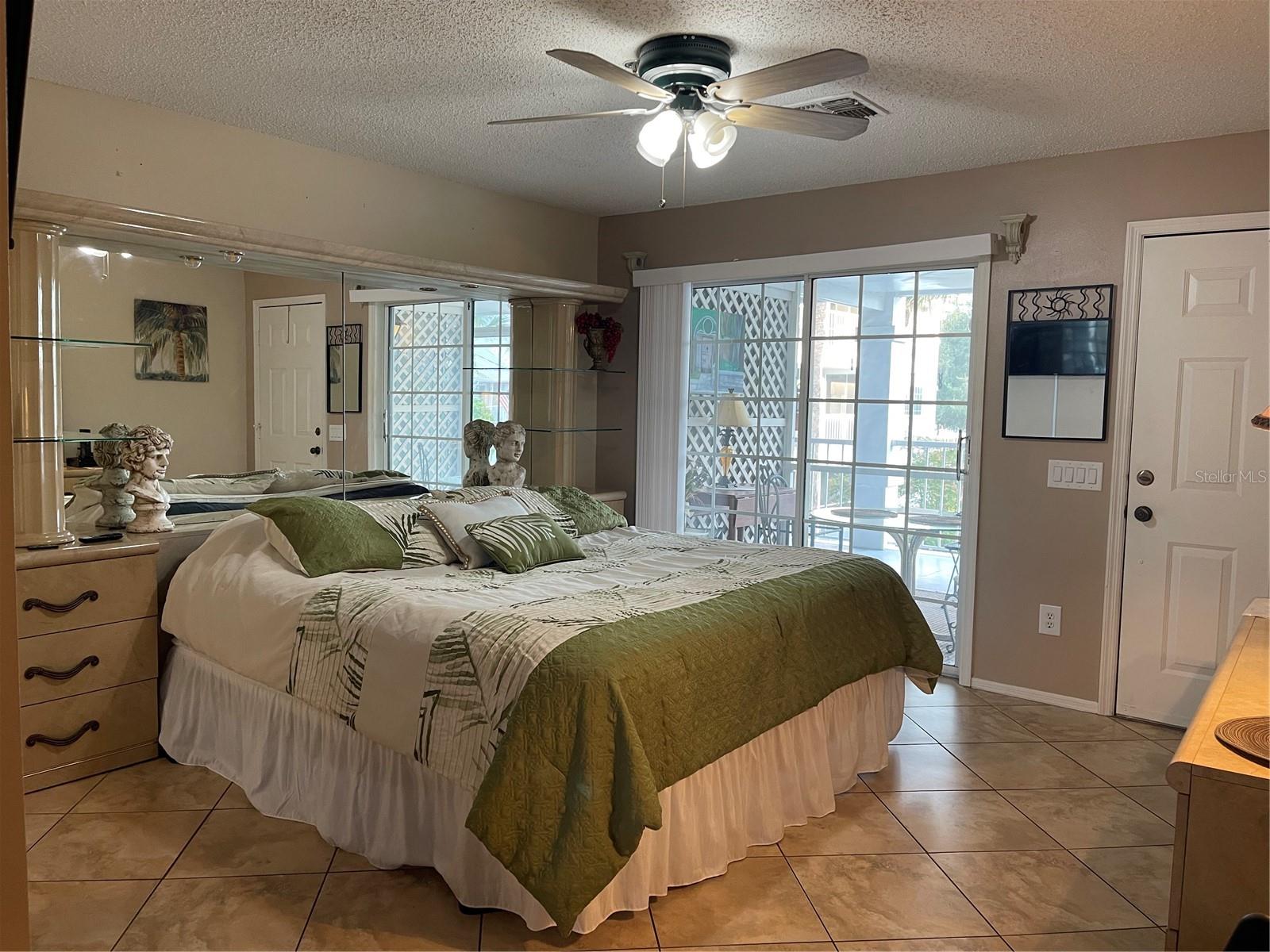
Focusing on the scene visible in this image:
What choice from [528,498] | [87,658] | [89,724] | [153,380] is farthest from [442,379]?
[89,724]

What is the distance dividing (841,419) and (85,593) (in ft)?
11.2

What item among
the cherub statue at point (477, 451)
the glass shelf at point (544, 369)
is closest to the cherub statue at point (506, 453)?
the cherub statue at point (477, 451)

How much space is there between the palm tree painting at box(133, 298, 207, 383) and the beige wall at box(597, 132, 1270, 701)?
9.43ft

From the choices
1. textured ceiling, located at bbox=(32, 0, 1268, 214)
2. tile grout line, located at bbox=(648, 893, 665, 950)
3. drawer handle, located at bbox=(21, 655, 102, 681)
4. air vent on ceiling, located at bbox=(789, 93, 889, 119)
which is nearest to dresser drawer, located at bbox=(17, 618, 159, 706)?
drawer handle, located at bbox=(21, 655, 102, 681)

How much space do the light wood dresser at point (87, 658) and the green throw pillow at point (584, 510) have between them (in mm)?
1628

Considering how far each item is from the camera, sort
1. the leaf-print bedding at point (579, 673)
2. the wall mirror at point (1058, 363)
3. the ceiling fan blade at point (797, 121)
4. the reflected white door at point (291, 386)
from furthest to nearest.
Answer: the wall mirror at point (1058, 363), the reflected white door at point (291, 386), the ceiling fan blade at point (797, 121), the leaf-print bedding at point (579, 673)

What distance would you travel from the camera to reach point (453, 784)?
238cm

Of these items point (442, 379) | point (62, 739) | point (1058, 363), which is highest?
point (1058, 363)

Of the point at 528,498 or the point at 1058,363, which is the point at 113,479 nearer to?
the point at 528,498

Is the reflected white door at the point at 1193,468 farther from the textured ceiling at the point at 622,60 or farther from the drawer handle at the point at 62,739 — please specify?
the drawer handle at the point at 62,739

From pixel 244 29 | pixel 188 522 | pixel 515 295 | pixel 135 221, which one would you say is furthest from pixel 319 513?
pixel 515 295

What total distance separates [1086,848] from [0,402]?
9.84 ft

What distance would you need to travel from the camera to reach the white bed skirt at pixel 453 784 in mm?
2336

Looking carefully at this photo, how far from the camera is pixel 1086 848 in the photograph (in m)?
2.73
